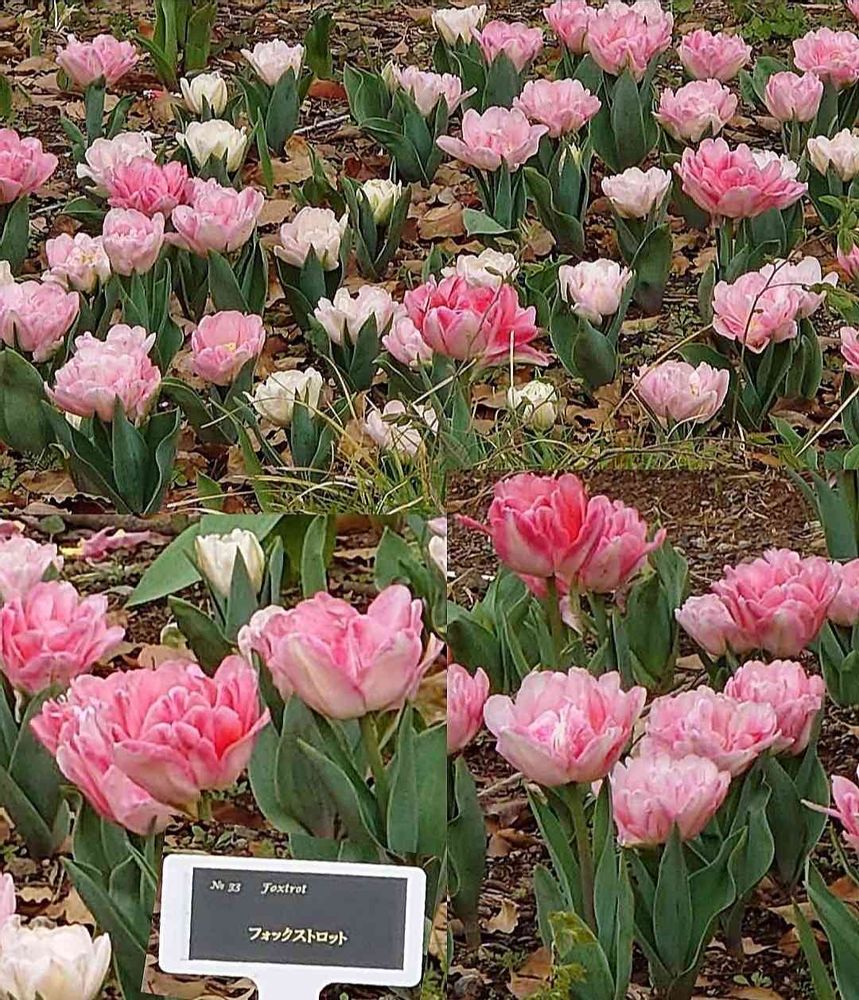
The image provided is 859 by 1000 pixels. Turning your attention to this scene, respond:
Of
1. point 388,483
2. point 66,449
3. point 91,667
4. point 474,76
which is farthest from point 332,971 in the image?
point 474,76

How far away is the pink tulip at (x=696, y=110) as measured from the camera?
1517 millimetres

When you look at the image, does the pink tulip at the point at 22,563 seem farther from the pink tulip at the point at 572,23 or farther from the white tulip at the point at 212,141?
the pink tulip at the point at 572,23

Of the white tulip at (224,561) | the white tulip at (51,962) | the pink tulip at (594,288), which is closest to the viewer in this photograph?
the white tulip at (51,962)

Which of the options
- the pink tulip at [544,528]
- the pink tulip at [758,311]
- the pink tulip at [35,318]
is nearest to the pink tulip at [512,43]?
the pink tulip at [758,311]

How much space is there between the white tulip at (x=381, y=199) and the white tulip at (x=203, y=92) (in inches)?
7.5

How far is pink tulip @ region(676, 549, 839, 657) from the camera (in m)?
1.06

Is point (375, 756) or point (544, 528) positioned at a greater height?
point (544, 528)

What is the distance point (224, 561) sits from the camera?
42.8 inches

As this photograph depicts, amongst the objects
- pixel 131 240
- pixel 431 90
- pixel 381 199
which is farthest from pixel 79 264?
pixel 431 90

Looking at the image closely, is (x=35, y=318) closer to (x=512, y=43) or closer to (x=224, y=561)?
(x=224, y=561)

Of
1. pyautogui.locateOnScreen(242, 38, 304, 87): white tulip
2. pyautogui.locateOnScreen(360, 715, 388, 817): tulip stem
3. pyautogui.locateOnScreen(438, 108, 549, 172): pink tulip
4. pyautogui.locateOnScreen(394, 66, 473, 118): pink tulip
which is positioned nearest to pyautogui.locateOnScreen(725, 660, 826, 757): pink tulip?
pyautogui.locateOnScreen(360, 715, 388, 817): tulip stem

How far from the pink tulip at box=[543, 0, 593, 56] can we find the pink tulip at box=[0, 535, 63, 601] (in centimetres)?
77

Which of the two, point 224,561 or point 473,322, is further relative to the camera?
point 473,322

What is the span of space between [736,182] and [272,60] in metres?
0.47
